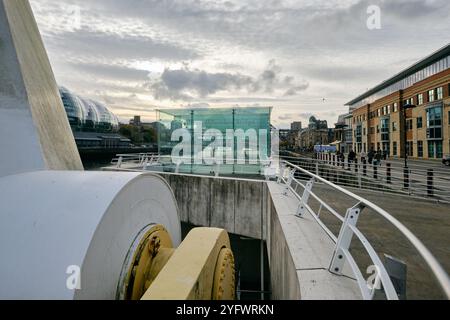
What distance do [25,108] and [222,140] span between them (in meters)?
13.6

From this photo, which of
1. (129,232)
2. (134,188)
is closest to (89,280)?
(129,232)

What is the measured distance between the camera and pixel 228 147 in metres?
16.6

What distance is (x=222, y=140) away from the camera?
55.7 feet

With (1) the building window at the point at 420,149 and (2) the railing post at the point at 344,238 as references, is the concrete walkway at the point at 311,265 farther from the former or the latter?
(1) the building window at the point at 420,149

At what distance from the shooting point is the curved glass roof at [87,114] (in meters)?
75.3

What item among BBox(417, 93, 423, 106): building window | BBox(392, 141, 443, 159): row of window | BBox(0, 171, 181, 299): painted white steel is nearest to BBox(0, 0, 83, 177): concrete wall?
BBox(0, 171, 181, 299): painted white steel

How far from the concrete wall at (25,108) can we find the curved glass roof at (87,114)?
75.4 meters

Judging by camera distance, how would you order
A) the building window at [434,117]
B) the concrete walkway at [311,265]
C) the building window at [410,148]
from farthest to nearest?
the building window at [410,148], the building window at [434,117], the concrete walkway at [311,265]

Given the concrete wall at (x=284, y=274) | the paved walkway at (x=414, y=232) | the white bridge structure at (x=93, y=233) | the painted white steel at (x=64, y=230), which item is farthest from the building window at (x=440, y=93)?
the painted white steel at (x=64, y=230)

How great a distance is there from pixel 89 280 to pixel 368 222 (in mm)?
5909

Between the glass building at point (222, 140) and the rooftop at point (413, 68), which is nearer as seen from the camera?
the glass building at point (222, 140)

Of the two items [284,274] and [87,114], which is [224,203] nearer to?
[284,274]

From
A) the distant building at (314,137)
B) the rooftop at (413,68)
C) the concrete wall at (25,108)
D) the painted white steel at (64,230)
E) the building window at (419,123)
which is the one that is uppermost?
the rooftop at (413,68)
